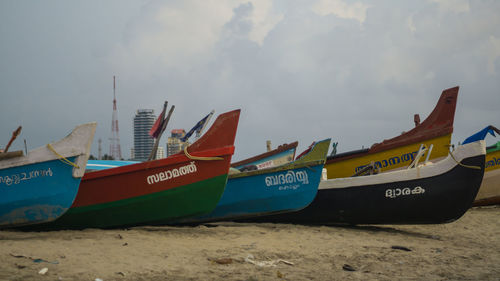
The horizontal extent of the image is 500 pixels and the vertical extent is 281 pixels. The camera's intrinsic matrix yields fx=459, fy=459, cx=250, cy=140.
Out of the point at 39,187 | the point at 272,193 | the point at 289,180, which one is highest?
the point at 39,187

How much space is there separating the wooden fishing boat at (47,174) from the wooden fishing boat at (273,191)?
2808mm

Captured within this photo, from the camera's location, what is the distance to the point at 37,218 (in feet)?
22.7

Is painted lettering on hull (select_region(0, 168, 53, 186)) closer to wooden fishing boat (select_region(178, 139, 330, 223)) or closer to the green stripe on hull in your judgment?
the green stripe on hull

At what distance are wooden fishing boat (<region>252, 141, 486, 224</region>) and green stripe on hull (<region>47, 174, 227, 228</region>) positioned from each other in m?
2.25

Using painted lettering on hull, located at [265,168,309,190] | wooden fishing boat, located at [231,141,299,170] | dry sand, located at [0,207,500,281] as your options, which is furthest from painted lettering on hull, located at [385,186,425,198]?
wooden fishing boat, located at [231,141,299,170]

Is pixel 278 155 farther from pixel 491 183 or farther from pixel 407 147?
pixel 491 183

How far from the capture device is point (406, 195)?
857 cm

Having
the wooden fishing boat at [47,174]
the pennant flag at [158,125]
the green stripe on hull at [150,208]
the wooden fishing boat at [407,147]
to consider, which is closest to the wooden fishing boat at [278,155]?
the wooden fishing boat at [407,147]

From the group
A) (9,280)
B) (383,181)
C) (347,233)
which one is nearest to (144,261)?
(9,280)

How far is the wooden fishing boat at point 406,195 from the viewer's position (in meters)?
8.17

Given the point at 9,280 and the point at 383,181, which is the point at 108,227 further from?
the point at 383,181

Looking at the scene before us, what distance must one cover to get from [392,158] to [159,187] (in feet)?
23.8

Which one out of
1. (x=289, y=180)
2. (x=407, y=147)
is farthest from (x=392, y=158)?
(x=289, y=180)

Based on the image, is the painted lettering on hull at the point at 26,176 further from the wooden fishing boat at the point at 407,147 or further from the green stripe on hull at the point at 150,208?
the wooden fishing boat at the point at 407,147
